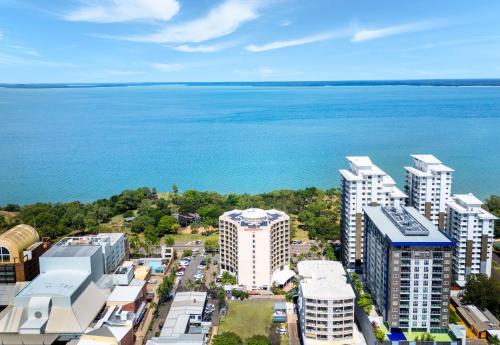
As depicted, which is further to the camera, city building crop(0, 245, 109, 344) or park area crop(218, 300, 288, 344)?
park area crop(218, 300, 288, 344)

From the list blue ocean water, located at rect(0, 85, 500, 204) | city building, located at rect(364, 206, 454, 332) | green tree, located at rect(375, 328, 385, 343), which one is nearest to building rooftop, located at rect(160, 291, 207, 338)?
green tree, located at rect(375, 328, 385, 343)

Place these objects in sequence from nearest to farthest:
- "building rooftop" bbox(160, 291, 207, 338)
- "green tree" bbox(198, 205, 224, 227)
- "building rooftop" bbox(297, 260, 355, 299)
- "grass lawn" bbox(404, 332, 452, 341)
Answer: "grass lawn" bbox(404, 332, 452, 341) < "building rooftop" bbox(297, 260, 355, 299) < "building rooftop" bbox(160, 291, 207, 338) < "green tree" bbox(198, 205, 224, 227)

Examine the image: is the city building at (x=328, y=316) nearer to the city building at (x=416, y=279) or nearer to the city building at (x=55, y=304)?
the city building at (x=416, y=279)

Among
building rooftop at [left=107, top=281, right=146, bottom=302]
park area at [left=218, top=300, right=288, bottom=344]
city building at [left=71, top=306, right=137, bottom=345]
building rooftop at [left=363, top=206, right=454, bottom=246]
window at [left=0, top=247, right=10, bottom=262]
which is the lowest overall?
park area at [left=218, top=300, right=288, bottom=344]

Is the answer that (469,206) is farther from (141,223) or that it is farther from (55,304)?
(141,223)

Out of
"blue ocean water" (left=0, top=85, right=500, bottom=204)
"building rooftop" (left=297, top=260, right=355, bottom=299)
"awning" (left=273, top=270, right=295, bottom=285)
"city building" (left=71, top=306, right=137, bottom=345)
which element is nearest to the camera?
"city building" (left=71, top=306, right=137, bottom=345)

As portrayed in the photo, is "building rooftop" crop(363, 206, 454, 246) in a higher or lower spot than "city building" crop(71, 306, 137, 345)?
higher

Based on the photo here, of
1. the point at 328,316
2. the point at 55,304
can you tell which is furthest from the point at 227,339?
the point at 55,304

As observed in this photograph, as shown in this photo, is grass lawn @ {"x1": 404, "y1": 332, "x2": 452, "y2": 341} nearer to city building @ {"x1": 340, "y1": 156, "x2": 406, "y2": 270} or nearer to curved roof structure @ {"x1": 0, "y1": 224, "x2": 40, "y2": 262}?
city building @ {"x1": 340, "y1": 156, "x2": 406, "y2": 270}
